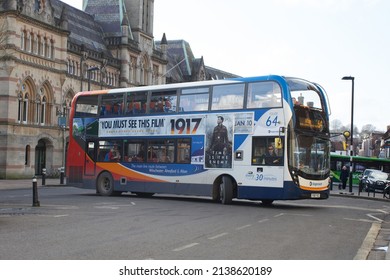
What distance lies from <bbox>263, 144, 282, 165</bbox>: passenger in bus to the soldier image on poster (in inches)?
62.6

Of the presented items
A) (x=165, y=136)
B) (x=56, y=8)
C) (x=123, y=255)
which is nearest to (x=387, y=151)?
(x=56, y=8)

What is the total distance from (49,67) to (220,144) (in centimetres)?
3025

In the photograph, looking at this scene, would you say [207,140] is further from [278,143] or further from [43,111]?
[43,111]

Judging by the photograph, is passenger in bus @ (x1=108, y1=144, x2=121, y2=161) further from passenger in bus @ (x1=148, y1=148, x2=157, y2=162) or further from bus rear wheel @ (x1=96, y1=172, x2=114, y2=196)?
passenger in bus @ (x1=148, y1=148, x2=157, y2=162)

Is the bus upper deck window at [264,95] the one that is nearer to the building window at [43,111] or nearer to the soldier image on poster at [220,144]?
the soldier image on poster at [220,144]

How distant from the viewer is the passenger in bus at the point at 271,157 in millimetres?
20016

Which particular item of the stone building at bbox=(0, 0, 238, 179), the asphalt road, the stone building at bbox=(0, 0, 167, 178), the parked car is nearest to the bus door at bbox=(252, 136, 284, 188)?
the asphalt road

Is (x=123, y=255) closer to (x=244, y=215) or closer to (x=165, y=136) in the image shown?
(x=244, y=215)

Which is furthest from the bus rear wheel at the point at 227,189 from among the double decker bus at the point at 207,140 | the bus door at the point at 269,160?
the bus door at the point at 269,160

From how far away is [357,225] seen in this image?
51.6 ft

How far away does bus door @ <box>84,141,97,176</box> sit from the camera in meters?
25.8

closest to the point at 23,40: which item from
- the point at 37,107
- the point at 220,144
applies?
the point at 37,107

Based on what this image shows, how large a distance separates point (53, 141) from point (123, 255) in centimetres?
4132

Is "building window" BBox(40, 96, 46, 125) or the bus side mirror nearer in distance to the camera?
the bus side mirror
